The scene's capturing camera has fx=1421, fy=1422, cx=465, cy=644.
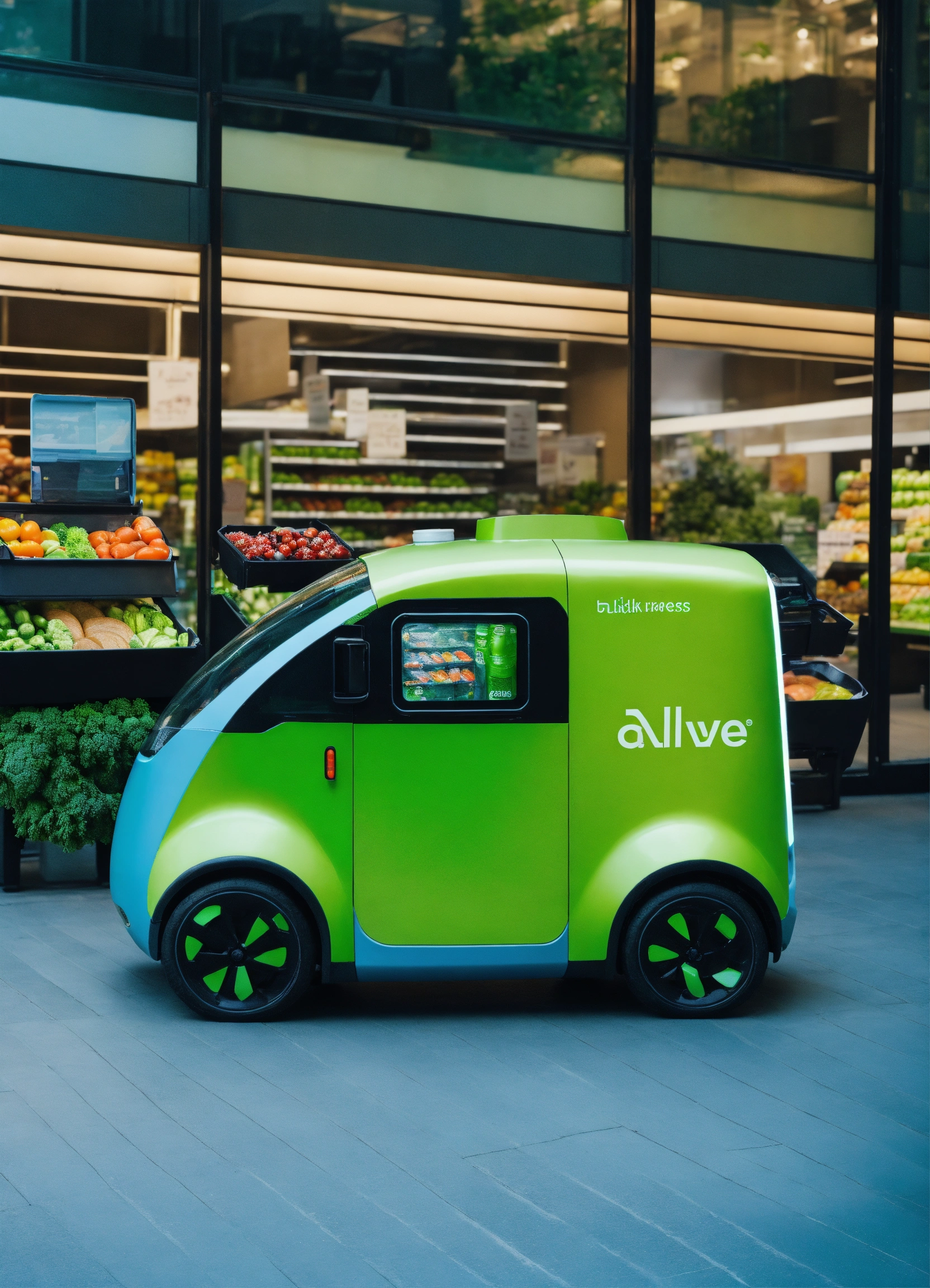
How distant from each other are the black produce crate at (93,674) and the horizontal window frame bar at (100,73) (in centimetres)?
348

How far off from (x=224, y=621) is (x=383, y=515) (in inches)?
77.1

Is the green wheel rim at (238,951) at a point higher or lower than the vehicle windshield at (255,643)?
lower

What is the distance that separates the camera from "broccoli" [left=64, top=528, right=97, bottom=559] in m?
7.86

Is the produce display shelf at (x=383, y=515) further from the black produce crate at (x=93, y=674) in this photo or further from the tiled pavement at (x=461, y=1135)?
the tiled pavement at (x=461, y=1135)

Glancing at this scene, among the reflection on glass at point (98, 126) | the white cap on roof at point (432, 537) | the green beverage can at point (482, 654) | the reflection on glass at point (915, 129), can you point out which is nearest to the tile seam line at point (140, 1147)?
the green beverage can at point (482, 654)

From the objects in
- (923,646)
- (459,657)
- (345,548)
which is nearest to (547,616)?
(459,657)

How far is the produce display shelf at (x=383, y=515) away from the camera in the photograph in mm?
10141

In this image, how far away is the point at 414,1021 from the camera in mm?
5645

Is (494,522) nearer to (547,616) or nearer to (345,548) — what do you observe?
(547,616)

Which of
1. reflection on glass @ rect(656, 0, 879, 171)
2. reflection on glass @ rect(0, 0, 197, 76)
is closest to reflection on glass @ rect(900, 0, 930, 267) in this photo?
reflection on glass @ rect(656, 0, 879, 171)

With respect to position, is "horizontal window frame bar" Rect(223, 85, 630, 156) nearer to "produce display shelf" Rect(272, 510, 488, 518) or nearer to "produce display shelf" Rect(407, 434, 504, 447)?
"produce display shelf" Rect(407, 434, 504, 447)

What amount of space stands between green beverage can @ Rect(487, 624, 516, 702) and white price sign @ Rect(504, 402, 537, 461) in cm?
532

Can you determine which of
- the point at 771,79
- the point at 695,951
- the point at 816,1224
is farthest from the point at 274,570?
the point at 771,79

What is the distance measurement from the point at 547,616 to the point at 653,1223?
2.40 metres
